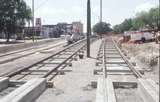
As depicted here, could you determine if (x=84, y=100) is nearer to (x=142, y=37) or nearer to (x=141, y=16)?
(x=142, y=37)

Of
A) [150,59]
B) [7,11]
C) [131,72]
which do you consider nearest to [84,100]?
[131,72]

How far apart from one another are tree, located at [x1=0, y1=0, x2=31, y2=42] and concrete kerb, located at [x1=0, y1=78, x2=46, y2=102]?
6015 cm

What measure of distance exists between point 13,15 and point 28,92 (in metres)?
63.4

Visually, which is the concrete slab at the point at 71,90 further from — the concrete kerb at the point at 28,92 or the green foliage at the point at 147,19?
the green foliage at the point at 147,19

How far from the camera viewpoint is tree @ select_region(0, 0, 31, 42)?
71625 mm

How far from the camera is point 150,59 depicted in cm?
2414

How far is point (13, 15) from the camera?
238ft

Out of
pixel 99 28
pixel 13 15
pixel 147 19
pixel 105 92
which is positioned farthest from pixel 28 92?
pixel 147 19

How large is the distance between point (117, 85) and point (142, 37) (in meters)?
46.9

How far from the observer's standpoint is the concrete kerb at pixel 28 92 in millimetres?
9580

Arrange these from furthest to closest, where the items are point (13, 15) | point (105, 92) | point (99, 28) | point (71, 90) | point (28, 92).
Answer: point (99, 28), point (13, 15), point (71, 90), point (105, 92), point (28, 92)

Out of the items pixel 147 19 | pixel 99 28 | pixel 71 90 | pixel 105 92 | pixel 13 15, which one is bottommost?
pixel 71 90

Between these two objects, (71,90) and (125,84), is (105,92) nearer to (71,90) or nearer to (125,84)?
(71,90)

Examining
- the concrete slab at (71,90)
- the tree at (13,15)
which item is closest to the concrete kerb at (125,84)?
the concrete slab at (71,90)
